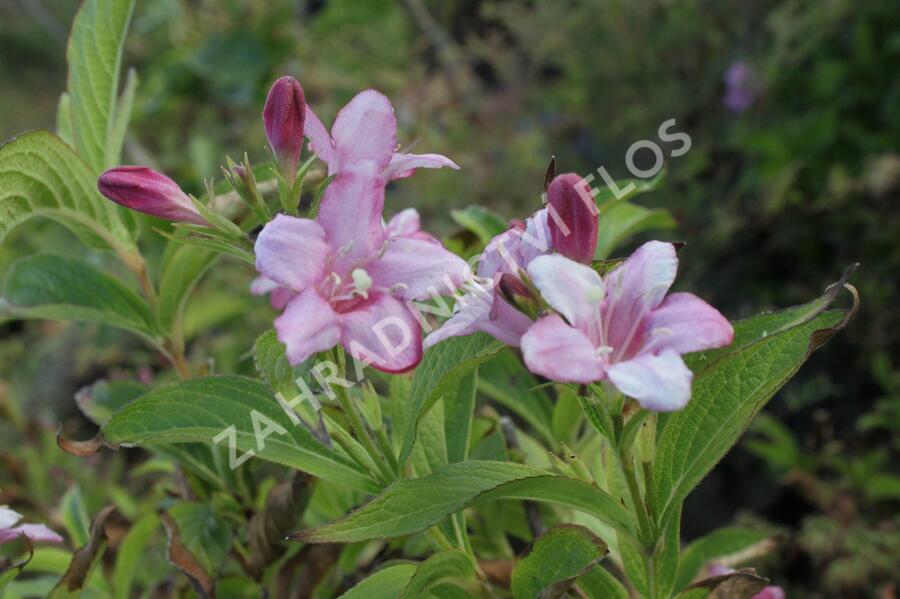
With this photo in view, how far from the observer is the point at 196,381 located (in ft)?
2.19

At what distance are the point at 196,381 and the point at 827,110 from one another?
91.4 inches

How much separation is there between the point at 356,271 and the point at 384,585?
9.5 inches

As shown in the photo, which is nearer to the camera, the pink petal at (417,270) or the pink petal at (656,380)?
Answer: the pink petal at (656,380)

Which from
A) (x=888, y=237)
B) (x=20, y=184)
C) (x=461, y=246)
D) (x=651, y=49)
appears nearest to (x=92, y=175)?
(x=20, y=184)

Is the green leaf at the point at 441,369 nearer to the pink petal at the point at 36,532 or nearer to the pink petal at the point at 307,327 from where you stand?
the pink petal at the point at 307,327

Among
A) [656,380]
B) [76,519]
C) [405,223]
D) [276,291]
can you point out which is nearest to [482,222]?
[405,223]

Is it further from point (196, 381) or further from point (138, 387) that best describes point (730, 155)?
point (196, 381)

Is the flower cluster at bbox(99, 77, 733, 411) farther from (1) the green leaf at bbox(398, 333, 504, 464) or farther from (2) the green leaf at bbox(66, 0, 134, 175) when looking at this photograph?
(2) the green leaf at bbox(66, 0, 134, 175)

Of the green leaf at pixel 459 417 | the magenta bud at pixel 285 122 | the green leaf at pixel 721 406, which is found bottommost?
the green leaf at pixel 721 406

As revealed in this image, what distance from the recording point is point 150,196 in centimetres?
64

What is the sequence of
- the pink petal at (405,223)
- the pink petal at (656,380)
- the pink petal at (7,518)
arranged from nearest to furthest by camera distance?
the pink petal at (656,380)
the pink petal at (7,518)
the pink petal at (405,223)

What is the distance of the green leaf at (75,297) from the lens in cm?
89

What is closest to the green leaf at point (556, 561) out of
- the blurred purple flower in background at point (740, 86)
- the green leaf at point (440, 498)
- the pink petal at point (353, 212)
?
the green leaf at point (440, 498)

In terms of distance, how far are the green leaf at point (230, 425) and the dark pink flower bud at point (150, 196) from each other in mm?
129
